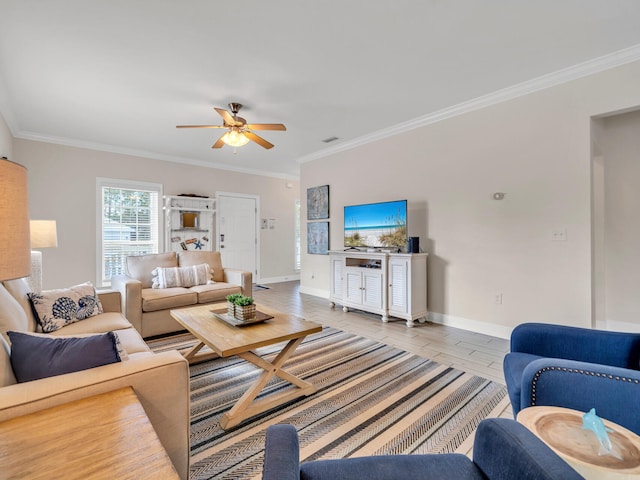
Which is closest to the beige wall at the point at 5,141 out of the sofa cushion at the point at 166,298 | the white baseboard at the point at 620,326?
the sofa cushion at the point at 166,298

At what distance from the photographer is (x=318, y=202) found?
17.9ft

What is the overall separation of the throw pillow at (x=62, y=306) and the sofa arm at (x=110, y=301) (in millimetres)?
171

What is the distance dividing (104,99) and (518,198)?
4.62 metres

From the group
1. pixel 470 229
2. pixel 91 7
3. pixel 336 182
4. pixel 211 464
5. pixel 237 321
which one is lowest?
pixel 211 464

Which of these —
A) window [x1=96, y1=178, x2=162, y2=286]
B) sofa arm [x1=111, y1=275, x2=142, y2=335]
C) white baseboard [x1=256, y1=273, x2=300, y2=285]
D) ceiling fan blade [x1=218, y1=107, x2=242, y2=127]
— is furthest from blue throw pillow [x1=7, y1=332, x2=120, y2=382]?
white baseboard [x1=256, y1=273, x2=300, y2=285]

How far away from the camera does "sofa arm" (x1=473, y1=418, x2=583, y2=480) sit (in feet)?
2.27

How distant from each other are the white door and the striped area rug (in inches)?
153

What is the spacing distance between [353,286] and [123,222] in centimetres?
416

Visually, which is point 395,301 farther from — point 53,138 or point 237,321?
point 53,138

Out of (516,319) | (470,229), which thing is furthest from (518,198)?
(516,319)

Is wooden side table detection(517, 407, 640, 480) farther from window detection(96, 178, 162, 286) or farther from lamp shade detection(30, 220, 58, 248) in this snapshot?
window detection(96, 178, 162, 286)

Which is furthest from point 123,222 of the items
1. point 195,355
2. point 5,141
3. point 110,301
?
point 195,355

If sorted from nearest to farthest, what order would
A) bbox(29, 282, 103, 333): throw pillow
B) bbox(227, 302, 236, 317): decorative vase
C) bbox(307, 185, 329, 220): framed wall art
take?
bbox(29, 282, 103, 333): throw pillow, bbox(227, 302, 236, 317): decorative vase, bbox(307, 185, 329, 220): framed wall art

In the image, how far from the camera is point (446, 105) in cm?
352
